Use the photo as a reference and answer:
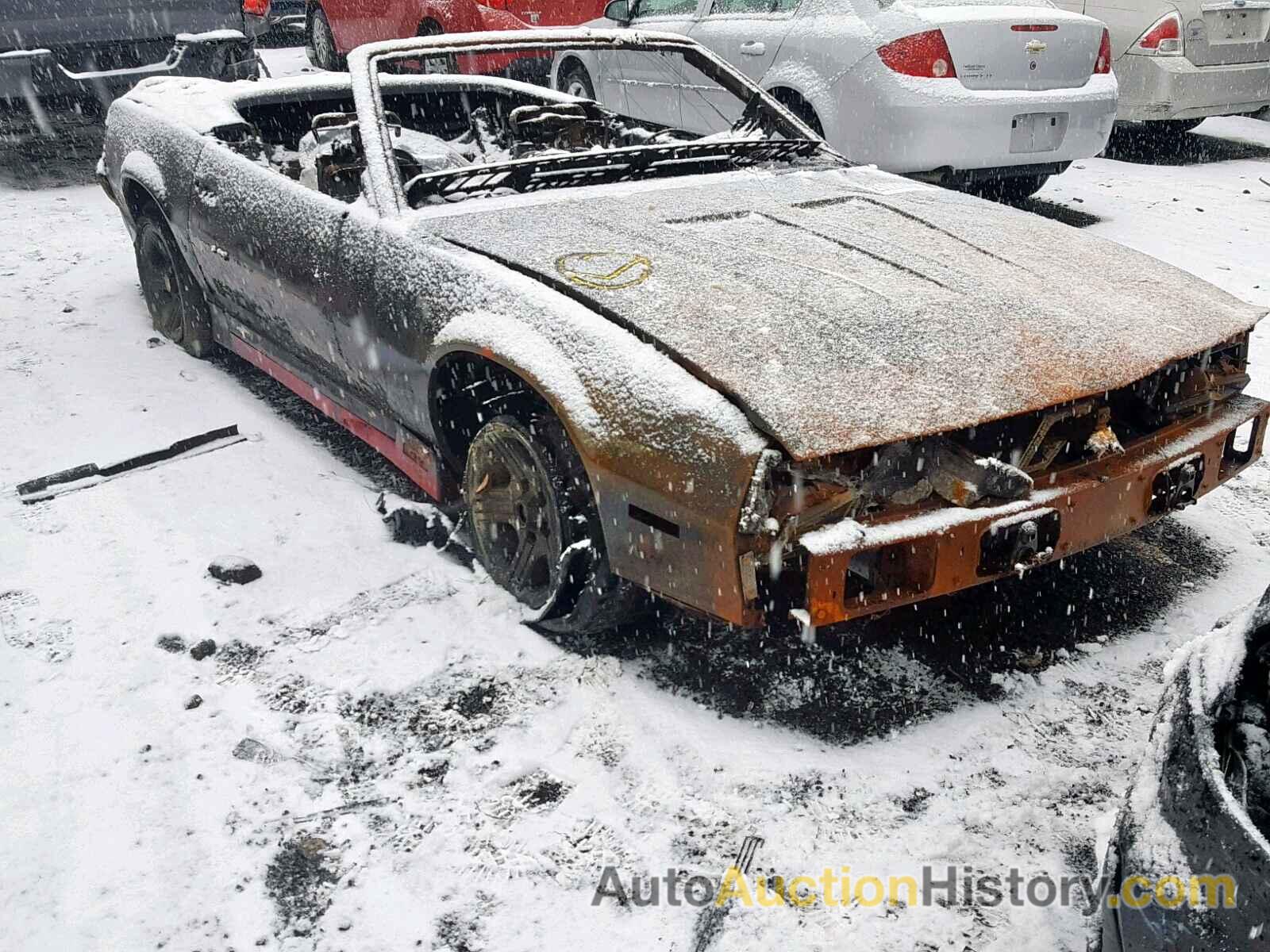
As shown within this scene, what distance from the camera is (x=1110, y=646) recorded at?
288 centimetres

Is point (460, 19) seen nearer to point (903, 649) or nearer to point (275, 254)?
point (275, 254)

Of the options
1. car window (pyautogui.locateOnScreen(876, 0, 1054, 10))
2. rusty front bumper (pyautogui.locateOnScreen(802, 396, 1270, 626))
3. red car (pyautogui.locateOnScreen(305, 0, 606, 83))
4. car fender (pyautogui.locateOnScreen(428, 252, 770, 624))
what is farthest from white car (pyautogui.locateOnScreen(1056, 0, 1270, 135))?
car fender (pyautogui.locateOnScreen(428, 252, 770, 624))

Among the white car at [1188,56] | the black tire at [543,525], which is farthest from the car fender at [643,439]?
the white car at [1188,56]

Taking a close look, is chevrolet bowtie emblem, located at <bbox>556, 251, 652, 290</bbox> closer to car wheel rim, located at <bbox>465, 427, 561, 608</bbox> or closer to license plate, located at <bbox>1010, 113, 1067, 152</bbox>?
car wheel rim, located at <bbox>465, 427, 561, 608</bbox>

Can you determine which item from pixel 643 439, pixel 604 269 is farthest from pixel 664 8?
pixel 643 439

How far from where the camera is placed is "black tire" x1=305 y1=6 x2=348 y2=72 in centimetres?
1133

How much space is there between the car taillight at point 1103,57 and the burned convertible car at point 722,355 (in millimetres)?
3134

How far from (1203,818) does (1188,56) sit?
7.98 metres

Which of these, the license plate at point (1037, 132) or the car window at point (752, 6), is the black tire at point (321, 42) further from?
the license plate at point (1037, 132)

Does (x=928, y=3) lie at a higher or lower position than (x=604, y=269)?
higher

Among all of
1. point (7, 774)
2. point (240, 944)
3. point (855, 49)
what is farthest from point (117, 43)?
point (240, 944)

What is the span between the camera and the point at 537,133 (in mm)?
4301

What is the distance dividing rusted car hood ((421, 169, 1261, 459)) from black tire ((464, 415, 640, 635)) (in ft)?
1.39

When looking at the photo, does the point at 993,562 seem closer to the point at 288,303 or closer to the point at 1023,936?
the point at 1023,936
